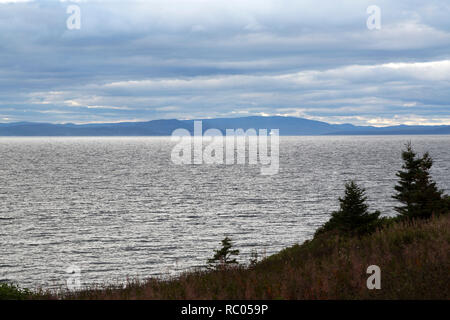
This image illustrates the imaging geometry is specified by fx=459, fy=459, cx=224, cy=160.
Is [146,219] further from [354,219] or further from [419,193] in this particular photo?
[419,193]

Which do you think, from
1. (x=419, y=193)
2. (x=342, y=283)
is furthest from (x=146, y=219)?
(x=342, y=283)

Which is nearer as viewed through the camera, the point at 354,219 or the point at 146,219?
the point at 354,219

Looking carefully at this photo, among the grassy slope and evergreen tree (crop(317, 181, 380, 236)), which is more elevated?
the grassy slope

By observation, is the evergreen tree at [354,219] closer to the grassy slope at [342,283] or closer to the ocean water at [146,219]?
the ocean water at [146,219]

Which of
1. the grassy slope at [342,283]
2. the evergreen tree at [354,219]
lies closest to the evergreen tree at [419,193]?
the evergreen tree at [354,219]

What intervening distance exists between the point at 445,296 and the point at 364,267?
2228mm

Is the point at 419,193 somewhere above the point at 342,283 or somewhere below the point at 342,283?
above

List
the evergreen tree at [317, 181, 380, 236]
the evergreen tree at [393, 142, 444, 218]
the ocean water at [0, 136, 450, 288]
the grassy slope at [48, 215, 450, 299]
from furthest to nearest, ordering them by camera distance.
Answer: the ocean water at [0, 136, 450, 288] → the evergreen tree at [393, 142, 444, 218] → the evergreen tree at [317, 181, 380, 236] → the grassy slope at [48, 215, 450, 299]

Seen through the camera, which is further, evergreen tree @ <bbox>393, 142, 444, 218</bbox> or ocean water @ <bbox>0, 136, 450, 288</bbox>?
ocean water @ <bbox>0, 136, 450, 288</bbox>

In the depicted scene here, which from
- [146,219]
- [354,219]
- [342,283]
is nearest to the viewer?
[342,283]

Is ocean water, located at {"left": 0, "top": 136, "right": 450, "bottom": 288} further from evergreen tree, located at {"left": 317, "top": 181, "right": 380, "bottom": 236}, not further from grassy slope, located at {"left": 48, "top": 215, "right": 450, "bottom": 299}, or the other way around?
grassy slope, located at {"left": 48, "top": 215, "right": 450, "bottom": 299}

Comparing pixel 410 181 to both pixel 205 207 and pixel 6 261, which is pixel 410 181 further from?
A: pixel 205 207

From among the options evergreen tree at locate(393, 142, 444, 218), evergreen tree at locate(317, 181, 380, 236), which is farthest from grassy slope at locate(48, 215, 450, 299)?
evergreen tree at locate(393, 142, 444, 218)

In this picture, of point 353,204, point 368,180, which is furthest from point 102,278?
point 368,180
